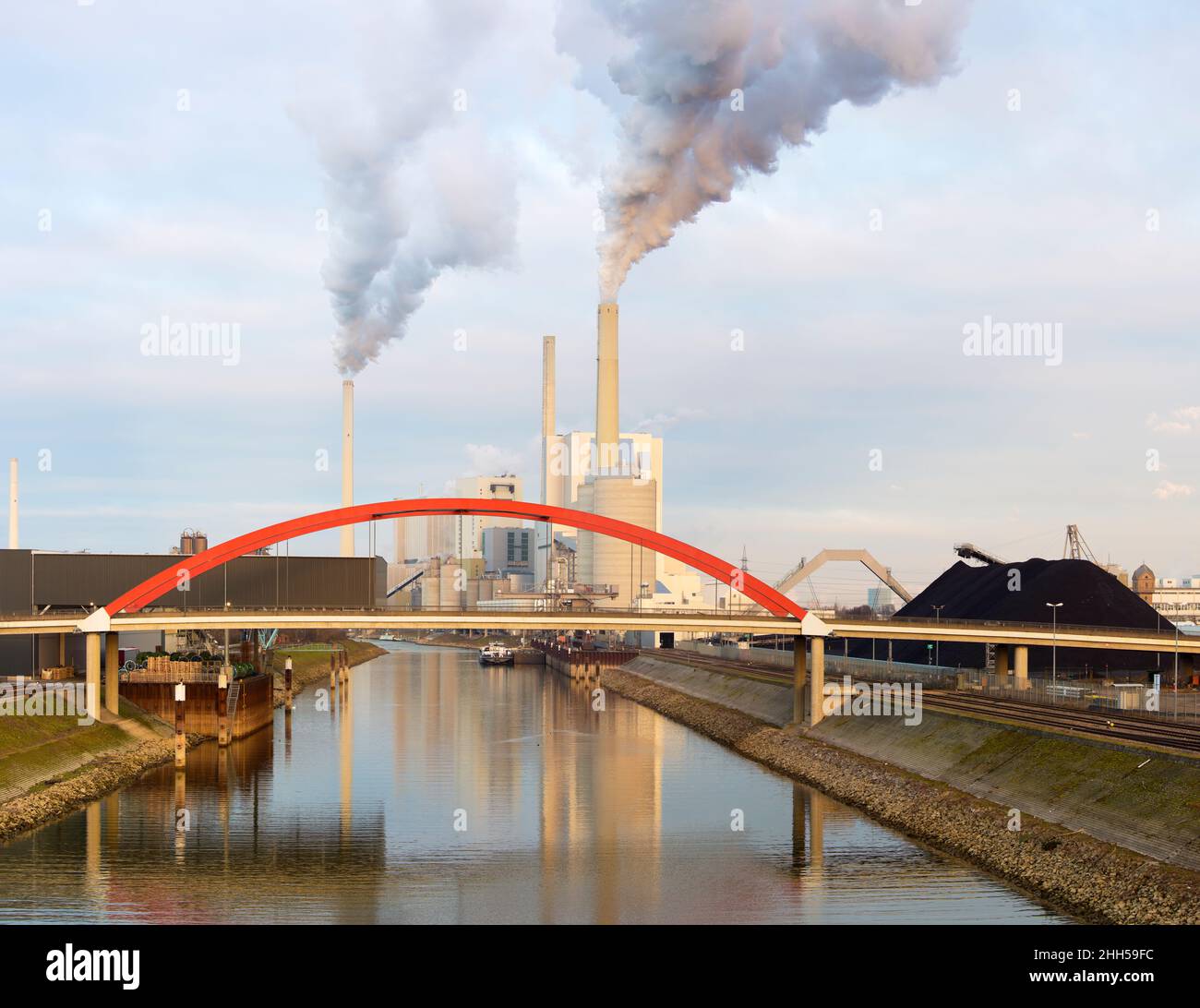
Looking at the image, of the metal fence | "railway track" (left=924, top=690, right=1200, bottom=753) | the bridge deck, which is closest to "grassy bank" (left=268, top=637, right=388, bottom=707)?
the bridge deck

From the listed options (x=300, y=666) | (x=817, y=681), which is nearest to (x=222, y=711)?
(x=817, y=681)

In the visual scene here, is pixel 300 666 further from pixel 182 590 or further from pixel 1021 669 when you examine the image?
pixel 1021 669

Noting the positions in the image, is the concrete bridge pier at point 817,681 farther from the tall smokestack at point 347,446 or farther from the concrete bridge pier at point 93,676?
the tall smokestack at point 347,446

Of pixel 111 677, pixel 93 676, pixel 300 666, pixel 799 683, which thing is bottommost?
pixel 300 666

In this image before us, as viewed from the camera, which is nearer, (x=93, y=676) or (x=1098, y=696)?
(x=1098, y=696)

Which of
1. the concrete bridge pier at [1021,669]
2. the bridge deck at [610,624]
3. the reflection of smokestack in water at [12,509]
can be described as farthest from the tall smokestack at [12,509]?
the concrete bridge pier at [1021,669]

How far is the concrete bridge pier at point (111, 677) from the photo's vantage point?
258 feet

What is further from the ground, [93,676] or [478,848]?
[93,676]

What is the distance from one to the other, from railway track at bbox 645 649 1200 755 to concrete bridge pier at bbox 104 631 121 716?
51.2 m

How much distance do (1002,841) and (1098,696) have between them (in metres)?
30.4

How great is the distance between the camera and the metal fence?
6694cm

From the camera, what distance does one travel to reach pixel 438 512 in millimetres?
80688
